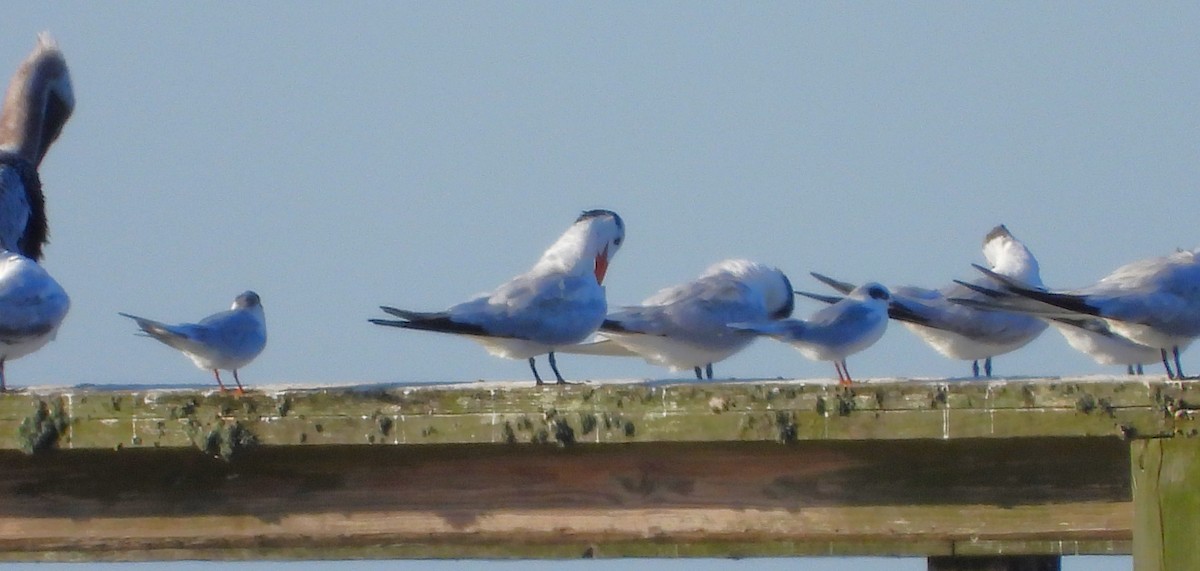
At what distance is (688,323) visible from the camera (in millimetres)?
7109

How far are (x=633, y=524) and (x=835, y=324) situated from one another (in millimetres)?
1934

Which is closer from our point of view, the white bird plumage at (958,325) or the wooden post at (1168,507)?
the wooden post at (1168,507)

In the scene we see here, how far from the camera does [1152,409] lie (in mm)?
4348

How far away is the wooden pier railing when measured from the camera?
4512mm

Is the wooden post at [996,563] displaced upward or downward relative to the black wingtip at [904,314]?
downward

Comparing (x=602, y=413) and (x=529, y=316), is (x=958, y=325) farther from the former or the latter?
(x=602, y=413)

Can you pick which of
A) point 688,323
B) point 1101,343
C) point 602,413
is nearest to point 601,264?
point 688,323

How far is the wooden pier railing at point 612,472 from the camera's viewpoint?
4512mm

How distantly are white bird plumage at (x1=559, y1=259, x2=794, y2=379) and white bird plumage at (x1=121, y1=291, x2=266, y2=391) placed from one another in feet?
3.84

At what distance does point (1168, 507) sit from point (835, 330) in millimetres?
2466

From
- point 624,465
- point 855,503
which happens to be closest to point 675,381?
point 624,465

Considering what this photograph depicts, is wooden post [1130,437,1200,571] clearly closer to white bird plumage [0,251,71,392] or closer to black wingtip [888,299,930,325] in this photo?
black wingtip [888,299,930,325]

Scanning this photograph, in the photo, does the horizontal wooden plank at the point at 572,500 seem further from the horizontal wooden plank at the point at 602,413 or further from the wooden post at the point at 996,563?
the wooden post at the point at 996,563

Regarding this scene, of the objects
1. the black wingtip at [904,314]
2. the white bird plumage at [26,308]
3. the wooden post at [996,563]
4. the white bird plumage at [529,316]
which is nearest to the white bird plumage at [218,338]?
the white bird plumage at [26,308]
